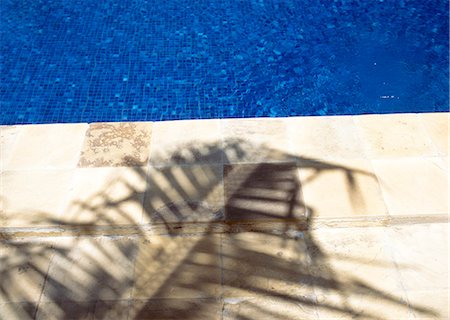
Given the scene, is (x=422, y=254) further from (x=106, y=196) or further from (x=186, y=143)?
(x=106, y=196)

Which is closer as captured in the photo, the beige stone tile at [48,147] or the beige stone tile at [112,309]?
the beige stone tile at [112,309]

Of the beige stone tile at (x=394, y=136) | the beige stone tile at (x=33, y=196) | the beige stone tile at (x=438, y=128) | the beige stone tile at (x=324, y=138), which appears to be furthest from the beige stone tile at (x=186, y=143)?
the beige stone tile at (x=438, y=128)

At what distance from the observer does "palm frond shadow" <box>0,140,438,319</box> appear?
3113 millimetres

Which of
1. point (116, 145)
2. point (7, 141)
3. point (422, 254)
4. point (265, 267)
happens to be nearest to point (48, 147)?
point (7, 141)

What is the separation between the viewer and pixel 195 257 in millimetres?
3359

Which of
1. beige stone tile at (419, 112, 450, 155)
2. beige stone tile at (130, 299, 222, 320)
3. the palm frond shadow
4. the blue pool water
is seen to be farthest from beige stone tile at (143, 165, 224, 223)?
beige stone tile at (419, 112, 450, 155)

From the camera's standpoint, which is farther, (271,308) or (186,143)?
(186,143)

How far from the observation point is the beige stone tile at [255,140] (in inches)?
154

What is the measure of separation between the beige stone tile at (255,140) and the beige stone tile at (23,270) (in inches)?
75.1

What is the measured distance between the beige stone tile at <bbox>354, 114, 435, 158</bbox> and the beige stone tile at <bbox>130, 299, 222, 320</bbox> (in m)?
2.19

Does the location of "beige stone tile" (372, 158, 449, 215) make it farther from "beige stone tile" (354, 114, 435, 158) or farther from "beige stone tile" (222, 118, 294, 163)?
"beige stone tile" (222, 118, 294, 163)

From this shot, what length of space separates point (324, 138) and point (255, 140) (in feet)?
2.42

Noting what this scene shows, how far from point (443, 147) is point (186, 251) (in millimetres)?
2870

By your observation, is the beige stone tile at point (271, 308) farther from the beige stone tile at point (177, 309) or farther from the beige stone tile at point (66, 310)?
the beige stone tile at point (66, 310)
